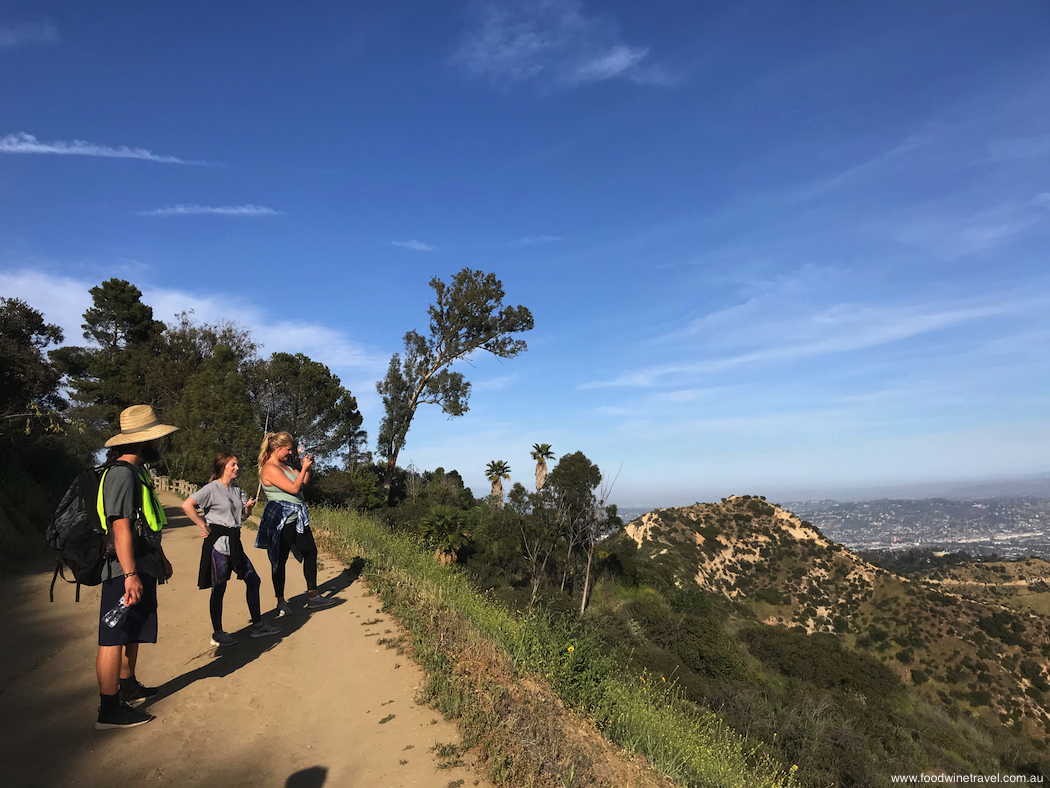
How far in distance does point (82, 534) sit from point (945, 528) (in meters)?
Answer: 208

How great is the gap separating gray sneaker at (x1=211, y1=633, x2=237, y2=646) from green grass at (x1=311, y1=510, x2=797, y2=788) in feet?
5.34

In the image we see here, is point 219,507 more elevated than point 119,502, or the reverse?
point 119,502

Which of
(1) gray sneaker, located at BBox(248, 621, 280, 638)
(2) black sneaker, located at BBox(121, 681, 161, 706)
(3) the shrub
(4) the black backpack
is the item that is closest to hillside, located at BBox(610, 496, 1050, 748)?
(3) the shrub

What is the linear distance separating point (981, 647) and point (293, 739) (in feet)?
167

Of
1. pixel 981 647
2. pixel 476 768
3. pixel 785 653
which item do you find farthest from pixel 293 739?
pixel 981 647

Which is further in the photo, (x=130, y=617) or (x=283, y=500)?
(x=283, y=500)

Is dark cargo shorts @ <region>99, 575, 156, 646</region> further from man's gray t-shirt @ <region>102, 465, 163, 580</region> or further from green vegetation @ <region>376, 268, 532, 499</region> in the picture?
green vegetation @ <region>376, 268, 532, 499</region>

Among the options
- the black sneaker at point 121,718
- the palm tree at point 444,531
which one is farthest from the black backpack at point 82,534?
the palm tree at point 444,531

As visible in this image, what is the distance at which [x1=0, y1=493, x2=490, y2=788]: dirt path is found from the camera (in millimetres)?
3168

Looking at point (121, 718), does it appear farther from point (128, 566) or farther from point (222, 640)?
point (222, 640)

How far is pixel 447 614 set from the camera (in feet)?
19.0

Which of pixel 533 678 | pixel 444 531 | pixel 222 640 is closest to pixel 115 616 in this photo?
pixel 222 640

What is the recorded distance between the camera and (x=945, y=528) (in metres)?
161

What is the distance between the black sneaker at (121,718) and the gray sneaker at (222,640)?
4.56 ft
